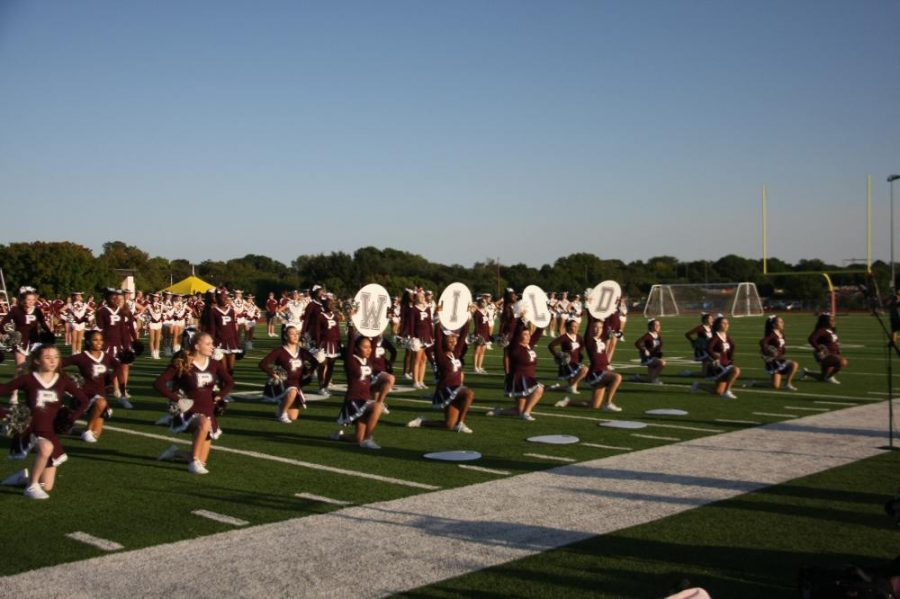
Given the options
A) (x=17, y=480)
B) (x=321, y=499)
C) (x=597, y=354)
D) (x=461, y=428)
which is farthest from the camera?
(x=597, y=354)

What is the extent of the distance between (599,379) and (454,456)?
4.15m

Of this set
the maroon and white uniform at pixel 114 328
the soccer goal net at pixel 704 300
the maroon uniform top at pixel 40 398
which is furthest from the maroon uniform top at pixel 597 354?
the soccer goal net at pixel 704 300

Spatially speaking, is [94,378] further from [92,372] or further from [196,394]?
[196,394]

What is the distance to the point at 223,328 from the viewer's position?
43.6 feet

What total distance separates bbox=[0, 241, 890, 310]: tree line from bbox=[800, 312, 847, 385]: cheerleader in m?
25.1

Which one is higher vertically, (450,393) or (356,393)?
(356,393)

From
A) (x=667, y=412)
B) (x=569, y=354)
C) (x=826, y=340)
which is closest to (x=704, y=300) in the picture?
(x=826, y=340)

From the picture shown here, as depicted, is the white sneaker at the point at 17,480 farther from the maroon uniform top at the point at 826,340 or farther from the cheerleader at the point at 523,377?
the maroon uniform top at the point at 826,340

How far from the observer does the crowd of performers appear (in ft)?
22.1

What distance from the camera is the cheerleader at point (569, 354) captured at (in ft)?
40.8

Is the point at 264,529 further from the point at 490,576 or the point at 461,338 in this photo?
the point at 461,338

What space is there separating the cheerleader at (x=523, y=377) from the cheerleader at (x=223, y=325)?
5155 millimetres

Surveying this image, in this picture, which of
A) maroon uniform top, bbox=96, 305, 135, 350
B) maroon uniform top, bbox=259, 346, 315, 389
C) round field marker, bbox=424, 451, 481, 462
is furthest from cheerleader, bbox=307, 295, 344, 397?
round field marker, bbox=424, 451, 481, 462

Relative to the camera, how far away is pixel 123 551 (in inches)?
201
